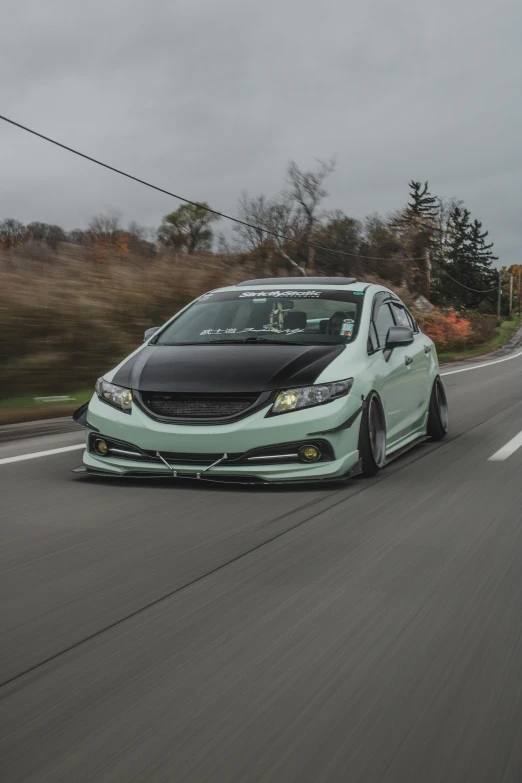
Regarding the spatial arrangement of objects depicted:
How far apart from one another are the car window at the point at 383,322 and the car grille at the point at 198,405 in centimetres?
181

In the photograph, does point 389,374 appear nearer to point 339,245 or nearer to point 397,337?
point 397,337

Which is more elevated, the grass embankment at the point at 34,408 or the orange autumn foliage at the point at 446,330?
the grass embankment at the point at 34,408

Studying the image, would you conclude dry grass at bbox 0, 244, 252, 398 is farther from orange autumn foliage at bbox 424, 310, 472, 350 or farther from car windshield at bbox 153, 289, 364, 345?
orange autumn foliage at bbox 424, 310, 472, 350

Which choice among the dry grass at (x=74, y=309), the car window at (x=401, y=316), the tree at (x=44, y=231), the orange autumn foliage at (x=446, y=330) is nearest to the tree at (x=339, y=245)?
the orange autumn foliage at (x=446, y=330)

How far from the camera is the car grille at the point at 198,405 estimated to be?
21.9ft

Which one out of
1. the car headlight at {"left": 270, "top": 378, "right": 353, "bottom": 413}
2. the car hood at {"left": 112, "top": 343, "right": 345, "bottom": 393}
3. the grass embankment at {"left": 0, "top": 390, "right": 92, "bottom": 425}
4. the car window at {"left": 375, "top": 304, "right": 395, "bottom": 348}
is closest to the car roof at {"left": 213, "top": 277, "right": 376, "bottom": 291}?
the car window at {"left": 375, "top": 304, "right": 395, "bottom": 348}

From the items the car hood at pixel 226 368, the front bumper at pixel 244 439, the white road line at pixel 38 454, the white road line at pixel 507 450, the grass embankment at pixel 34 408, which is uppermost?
the car hood at pixel 226 368

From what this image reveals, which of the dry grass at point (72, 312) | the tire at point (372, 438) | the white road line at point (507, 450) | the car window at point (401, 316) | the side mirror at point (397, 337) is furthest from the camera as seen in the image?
the dry grass at point (72, 312)

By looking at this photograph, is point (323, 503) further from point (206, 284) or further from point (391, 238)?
point (391, 238)

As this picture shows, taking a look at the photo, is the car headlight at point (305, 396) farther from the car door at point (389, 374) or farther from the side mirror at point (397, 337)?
the side mirror at point (397, 337)

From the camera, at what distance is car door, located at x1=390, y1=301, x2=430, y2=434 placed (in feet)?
28.4

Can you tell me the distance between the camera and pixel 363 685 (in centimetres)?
320

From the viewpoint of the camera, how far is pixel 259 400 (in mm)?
6660

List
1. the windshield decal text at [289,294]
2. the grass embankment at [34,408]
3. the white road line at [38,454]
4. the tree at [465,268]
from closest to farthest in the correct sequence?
the windshield decal text at [289,294], the white road line at [38,454], the grass embankment at [34,408], the tree at [465,268]
